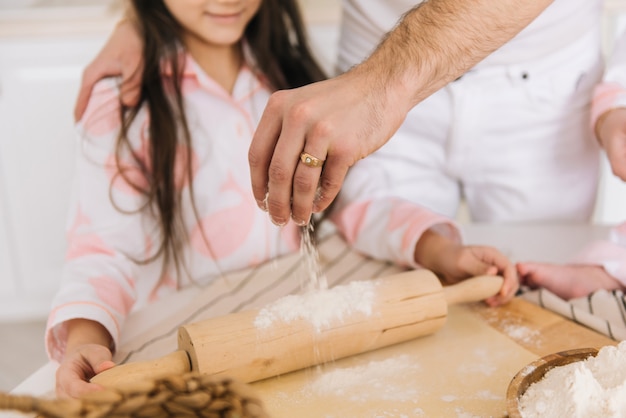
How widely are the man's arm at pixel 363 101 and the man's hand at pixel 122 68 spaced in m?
0.50

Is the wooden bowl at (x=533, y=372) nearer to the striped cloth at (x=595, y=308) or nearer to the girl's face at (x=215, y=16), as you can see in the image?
the striped cloth at (x=595, y=308)

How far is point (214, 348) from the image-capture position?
31.4 inches

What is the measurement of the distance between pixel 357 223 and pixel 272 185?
56 cm

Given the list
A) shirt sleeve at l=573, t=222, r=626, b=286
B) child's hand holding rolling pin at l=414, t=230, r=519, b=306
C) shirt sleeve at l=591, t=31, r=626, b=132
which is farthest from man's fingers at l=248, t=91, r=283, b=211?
shirt sleeve at l=591, t=31, r=626, b=132

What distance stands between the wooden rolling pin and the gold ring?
0.23 m

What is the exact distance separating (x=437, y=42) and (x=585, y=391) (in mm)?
407

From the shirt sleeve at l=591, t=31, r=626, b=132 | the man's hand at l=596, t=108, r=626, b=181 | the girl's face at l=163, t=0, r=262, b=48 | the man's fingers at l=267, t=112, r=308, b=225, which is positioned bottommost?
the man's hand at l=596, t=108, r=626, b=181

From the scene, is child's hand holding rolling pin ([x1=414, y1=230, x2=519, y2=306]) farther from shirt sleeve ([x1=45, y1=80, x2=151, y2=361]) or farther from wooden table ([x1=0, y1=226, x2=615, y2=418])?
shirt sleeve ([x1=45, y1=80, x2=151, y2=361])

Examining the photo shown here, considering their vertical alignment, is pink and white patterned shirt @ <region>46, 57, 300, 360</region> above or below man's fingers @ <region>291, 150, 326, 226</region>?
below

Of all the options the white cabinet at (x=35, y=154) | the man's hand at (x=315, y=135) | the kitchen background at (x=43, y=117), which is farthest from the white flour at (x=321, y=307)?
the white cabinet at (x=35, y=154)

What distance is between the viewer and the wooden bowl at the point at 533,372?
67cm

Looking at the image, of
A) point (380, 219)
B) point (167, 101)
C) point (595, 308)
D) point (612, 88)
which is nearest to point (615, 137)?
point (612, 88)

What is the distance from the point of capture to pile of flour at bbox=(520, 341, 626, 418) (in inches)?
25.9

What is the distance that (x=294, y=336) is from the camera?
837 millimetres
